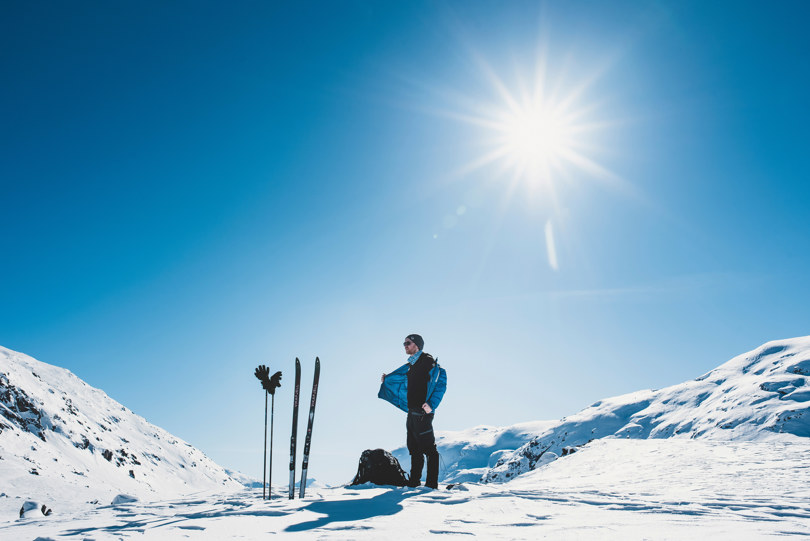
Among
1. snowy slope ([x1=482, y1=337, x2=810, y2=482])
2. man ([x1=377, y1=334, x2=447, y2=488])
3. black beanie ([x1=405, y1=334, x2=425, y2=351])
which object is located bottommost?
man ([x1=377, y1=334, x2=447, y2=488])

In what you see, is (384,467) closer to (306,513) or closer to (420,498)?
(420,498)

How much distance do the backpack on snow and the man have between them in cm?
112

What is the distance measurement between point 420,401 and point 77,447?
46148 mm

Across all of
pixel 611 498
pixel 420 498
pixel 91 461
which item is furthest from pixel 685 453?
pixel 91 461

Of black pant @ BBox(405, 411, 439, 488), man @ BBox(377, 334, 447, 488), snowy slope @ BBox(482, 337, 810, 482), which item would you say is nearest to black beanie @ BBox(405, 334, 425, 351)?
man @ BBox(377, 334, 447, 488)

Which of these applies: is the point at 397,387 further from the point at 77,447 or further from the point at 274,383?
the point at 77,447

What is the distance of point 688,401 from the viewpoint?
5374 inches

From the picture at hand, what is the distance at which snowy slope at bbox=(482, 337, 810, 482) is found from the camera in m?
78.1

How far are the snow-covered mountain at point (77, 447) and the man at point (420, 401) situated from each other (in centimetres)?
1672

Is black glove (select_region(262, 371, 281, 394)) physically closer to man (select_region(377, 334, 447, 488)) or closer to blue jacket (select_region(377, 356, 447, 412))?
blue jacket (select_region(377, 356, 447, 412))

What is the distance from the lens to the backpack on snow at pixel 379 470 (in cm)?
922

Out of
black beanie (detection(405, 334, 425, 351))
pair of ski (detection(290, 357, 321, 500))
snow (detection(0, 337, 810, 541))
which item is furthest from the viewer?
black beanie (detection(405, 334, 425, 351))

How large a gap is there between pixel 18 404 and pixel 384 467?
148 feet

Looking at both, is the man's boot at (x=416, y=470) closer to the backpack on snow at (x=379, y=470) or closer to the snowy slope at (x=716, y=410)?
the backpack on snow at (x=379, y=470)
